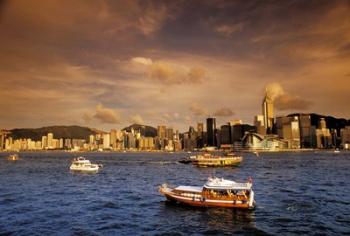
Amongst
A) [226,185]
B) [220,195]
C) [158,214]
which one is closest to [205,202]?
[220,195]

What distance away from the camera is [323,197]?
69812 millimetres

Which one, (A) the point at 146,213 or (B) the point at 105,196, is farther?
(B) the point at 105,196

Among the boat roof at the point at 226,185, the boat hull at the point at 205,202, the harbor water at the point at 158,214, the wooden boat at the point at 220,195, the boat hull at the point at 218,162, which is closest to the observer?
the harbor water at the point at 158,214

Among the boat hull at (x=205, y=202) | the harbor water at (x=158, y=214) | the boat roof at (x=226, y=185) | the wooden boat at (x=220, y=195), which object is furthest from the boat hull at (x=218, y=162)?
the boat roof at (x=226, y=185)

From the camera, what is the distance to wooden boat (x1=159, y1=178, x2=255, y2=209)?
2216 inches

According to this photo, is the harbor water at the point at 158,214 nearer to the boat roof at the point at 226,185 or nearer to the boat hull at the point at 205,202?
the boat hull at the point at 205,202

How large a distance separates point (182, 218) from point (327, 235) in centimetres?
1996

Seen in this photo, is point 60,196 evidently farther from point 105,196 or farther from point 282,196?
point 282,196

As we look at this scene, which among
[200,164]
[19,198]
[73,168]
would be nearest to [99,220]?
[19,198]

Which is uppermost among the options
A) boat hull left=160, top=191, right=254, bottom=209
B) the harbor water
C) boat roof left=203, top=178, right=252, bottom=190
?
boat roof left=203, top=178, right=252, bottom=190

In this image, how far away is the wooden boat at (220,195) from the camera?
2216 inches

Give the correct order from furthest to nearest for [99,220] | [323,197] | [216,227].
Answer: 1. [323,197]
2. [99,220]
3. [216,227]

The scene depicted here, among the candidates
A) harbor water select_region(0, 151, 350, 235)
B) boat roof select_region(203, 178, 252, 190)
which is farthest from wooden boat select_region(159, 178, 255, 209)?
harbor water select_region(0, 151, 350, 235)

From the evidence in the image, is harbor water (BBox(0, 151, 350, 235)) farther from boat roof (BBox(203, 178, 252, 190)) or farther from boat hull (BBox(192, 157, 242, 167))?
boat hull (BBox(192, 157, 242, 167))
